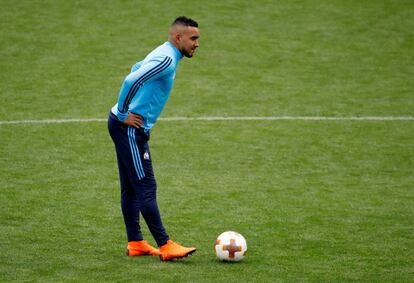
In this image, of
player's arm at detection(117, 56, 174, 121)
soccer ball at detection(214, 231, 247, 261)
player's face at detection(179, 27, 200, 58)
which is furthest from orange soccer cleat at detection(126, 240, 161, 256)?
player's face at detection(179, 27, 200, 58)

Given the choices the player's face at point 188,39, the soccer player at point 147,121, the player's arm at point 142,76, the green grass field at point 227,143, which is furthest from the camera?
the green grass field at point 227,143

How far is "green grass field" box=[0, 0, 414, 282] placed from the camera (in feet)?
26.2

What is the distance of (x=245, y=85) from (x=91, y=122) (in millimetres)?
3676

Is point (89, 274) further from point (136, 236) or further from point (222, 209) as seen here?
point (222, 209)

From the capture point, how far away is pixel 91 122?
14516 millimetres

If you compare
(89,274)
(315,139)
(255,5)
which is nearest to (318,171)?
(315,139)

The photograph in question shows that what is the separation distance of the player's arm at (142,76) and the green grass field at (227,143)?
5.07ft

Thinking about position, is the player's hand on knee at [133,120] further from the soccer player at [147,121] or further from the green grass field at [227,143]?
the green grass field at [227,143]

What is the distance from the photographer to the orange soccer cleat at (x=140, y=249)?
26.3 ft

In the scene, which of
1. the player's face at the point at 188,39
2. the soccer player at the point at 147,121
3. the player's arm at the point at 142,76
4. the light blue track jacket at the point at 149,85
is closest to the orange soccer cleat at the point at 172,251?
the soccer player at the point at 147,121

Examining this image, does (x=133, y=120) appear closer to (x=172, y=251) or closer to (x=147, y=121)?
(x=147, y=121)

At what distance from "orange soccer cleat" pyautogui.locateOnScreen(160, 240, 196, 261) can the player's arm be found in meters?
1.33

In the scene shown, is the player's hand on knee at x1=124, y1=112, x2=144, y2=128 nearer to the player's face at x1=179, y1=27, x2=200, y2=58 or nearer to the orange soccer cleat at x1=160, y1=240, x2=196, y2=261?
the player's face at x1=179, y1=27, x2=200, y2=58

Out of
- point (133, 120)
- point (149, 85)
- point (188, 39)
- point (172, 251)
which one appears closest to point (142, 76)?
point (149, 85)
